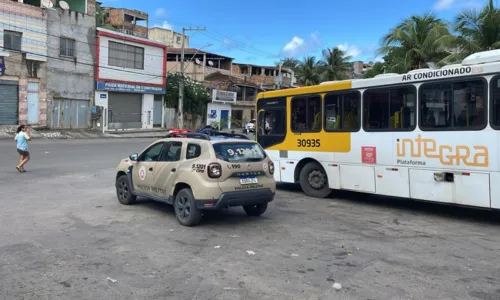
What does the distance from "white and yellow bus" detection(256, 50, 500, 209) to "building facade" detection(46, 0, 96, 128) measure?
90.1 feet

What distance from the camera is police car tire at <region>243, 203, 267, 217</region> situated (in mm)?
8477

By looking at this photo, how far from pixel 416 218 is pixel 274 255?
4.18 meters

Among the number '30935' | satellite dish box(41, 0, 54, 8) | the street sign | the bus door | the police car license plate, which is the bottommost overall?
the police car license plate

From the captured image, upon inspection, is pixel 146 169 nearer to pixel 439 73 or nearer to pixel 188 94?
pixel 439 73

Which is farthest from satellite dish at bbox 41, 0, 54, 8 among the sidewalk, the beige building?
the beige building

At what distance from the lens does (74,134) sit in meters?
33.8

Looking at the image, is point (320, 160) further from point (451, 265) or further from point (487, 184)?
point (451, 265)

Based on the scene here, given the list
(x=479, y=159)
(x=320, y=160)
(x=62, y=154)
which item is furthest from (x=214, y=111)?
(x=479, y=159)

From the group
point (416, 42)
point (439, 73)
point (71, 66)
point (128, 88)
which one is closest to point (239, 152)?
point (439, 73)

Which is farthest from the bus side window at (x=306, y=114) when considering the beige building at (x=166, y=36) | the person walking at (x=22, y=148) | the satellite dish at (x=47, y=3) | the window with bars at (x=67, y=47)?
the beige building at (x=166, y=36)

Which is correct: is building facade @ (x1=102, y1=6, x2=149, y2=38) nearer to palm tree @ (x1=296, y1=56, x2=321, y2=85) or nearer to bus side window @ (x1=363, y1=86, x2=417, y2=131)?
palm tree @ (x1=296, y1=56, x2=321, y2=85)

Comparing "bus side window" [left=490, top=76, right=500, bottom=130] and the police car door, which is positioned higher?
"bus side window" [left=490, top=76, right=500, bottom=130]

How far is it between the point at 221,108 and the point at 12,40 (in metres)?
27.6

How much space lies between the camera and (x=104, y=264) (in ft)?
17.8
